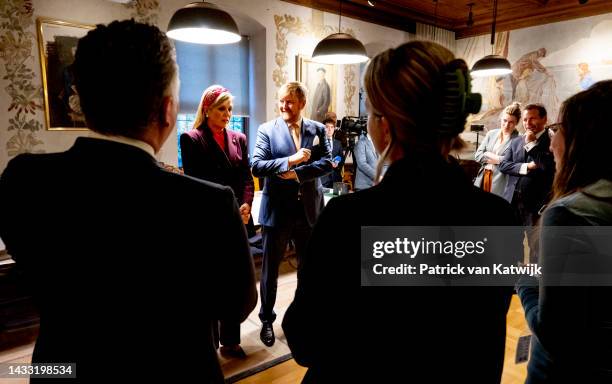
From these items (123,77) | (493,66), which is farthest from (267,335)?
(493,66)

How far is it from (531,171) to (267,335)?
259 centimetres

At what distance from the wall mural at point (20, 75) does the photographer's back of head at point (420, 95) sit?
3.70 metres

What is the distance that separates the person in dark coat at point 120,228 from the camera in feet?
2.52

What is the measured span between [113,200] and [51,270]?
195mm

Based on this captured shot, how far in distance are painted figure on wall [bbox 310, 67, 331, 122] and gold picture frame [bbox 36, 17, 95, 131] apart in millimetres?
2848

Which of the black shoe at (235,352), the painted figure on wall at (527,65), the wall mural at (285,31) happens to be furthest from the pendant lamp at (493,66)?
the black shoe at (235,352)

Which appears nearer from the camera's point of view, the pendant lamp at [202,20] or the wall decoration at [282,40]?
the pendant lamp at [202,20]

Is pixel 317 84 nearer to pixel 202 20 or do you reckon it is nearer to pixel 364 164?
pixel 364 164

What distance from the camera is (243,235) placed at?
2.88 ft

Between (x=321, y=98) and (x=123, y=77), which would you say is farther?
(x=321, y=98)

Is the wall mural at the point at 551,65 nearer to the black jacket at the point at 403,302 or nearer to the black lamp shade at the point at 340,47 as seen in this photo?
the black lamp shade at the point at 340,47

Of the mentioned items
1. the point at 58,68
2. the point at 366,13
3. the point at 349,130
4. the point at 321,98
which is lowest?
the point at 349,130

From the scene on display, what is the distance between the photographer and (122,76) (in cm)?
76

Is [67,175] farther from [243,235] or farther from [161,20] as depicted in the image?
[161,20]
